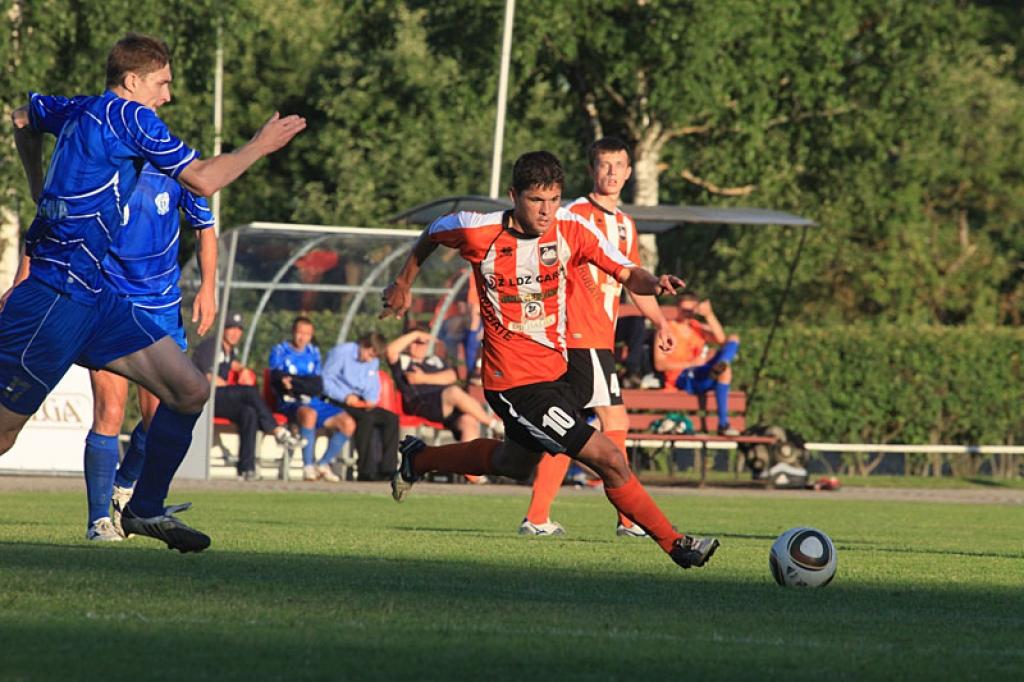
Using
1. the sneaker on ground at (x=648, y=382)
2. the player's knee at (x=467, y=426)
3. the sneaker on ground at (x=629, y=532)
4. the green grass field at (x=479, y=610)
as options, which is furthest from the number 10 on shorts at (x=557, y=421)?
the sneaker on ground at (x=648, y=382)

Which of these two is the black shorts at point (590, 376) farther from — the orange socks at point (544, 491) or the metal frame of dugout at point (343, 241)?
the metal frame of dugout at point (343, 241)

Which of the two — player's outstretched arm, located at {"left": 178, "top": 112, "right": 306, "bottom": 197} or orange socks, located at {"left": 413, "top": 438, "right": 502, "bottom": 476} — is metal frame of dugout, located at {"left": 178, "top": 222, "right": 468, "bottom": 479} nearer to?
orange socks, located at {"left": 413, "top": 438, "right": 502, "bottom": 476}

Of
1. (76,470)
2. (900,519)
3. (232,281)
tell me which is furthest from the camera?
(232,281)

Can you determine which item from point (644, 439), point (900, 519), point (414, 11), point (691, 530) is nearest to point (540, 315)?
point (691, 530)

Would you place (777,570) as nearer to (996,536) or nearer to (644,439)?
(996,536)

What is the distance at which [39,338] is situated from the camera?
8039 mm

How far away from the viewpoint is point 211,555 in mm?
8930

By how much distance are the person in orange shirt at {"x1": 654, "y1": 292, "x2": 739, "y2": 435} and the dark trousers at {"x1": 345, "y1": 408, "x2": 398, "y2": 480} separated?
10.8 ft

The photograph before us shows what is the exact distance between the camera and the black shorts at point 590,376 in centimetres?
1166

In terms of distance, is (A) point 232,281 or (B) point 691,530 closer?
(B) point 691,530

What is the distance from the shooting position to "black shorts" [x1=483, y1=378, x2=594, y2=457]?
891 cm

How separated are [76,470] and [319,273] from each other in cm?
385

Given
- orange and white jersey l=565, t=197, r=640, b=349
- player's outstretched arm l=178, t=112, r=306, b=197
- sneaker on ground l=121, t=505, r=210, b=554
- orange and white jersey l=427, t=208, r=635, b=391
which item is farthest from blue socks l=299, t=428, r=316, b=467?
player's outstretched arm l=178, t=112, r=306, b=197

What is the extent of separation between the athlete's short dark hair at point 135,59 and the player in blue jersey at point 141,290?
53 cm
